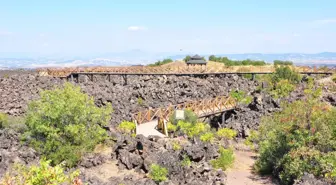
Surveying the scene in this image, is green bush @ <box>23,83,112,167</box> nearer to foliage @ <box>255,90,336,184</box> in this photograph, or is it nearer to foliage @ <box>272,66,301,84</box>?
foliage @ <box>255,90,336,184</box>

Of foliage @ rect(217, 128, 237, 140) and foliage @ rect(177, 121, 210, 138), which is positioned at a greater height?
foliage @ rect(177, 121, 210, 138)

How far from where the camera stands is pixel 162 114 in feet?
112

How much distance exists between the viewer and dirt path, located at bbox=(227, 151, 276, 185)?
862 inches

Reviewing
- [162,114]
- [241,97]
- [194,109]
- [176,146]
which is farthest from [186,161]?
[241,97]

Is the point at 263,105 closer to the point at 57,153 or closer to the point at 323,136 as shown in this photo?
the point at 323,136

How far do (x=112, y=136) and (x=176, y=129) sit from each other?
542 centimetres

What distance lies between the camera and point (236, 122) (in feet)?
130

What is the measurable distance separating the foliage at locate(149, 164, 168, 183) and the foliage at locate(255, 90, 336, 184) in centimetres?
661

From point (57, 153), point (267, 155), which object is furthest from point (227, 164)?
point (57, 153)

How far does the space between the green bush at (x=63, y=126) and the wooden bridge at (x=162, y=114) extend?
5286 mm

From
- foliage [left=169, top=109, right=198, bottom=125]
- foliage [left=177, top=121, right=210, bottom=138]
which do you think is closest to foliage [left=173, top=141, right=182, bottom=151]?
foliage [left=177, top=121, right=210, bottom=138]

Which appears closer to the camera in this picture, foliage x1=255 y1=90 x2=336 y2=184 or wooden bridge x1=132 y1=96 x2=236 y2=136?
foliage x1=255 y1=90 x2=336 y2=184

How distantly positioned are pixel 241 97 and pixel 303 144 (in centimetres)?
2771

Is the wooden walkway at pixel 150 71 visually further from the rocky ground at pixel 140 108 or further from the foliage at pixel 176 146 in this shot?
the foliage at pixel 176 146
